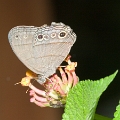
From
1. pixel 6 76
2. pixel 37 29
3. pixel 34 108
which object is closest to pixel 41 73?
pixel 37 29

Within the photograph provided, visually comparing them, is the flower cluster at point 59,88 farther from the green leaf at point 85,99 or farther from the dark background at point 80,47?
the dark background at point 80,47

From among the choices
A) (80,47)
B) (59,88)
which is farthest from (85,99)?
(80,47)

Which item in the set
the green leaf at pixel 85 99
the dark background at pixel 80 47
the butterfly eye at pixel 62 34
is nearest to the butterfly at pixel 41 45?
the butterfly eye at pixel 62 34

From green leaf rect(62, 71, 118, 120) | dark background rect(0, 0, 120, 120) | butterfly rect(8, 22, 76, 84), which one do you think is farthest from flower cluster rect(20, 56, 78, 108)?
dark background rect(0, 0, 120, 120)

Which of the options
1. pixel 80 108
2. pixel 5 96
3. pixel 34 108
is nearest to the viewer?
pixel 80 108

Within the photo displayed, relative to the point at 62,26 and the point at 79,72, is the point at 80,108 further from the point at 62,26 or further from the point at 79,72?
the point at 79,72

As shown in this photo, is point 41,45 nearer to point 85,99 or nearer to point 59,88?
point 59,88
